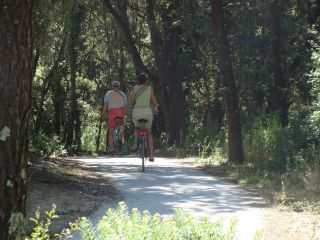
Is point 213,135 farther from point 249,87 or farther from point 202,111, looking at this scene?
point 202,111

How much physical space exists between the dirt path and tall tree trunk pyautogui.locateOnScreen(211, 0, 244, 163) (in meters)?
1.78

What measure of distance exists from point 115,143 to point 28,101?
1163cm

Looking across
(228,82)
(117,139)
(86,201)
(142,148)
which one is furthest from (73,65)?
(86,201)

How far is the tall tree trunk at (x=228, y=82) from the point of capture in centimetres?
1612

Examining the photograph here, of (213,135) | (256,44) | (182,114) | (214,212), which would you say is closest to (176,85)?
(182,114)

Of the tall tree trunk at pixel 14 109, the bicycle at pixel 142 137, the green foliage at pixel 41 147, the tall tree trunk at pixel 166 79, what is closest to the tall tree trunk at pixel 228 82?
the bicycle at pixel 142 137

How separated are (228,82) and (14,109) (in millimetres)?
12409

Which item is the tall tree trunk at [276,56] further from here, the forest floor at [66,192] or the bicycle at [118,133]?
the forest floor at [66,192]

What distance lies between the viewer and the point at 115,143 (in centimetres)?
1588

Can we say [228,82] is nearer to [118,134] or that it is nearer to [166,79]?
[118,134]

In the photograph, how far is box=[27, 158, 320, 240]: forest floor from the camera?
25.4 ft

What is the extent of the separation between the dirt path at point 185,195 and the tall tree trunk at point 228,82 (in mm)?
1781

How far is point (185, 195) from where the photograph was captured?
10.5 metres

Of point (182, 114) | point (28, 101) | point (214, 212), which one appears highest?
point (182, 114)
